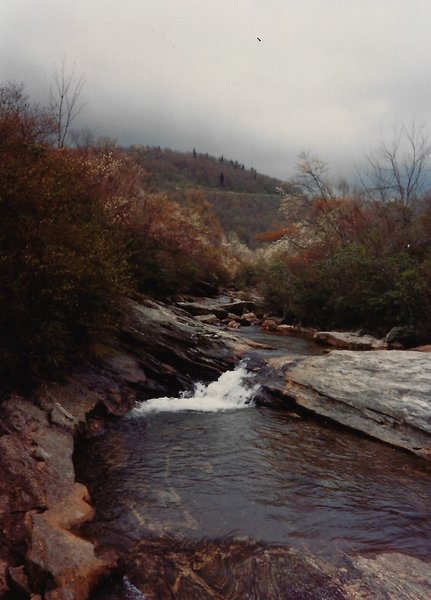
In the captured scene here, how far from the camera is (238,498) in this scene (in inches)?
242

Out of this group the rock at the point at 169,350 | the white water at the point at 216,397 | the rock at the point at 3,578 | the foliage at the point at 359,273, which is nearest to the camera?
the rock at the point at 3,578

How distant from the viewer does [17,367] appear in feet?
25.5

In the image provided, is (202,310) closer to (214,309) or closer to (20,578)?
(214,309)

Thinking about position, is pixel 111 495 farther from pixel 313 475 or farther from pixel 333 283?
pixel 333 283

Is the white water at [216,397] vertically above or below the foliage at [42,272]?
below

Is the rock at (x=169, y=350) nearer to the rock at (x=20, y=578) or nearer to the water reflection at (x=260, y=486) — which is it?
the water reflection at (x=260, y=486)

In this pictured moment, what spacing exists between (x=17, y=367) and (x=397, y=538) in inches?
255

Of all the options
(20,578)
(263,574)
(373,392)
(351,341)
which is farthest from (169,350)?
(351,341)

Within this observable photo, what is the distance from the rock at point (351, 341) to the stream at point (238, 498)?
9429 millimetres

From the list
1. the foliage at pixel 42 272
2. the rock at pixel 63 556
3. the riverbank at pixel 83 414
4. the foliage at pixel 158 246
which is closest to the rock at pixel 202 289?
the foliage at pixel 158 246

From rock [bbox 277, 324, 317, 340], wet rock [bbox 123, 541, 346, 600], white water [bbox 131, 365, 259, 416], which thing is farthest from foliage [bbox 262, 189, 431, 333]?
wet rock [bbox 123, 541, 346, 600]

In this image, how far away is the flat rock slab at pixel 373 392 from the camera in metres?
8.54

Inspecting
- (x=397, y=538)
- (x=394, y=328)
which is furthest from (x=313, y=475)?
(x=394, y=328)

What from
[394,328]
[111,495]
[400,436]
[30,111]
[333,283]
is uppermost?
[30,111]
